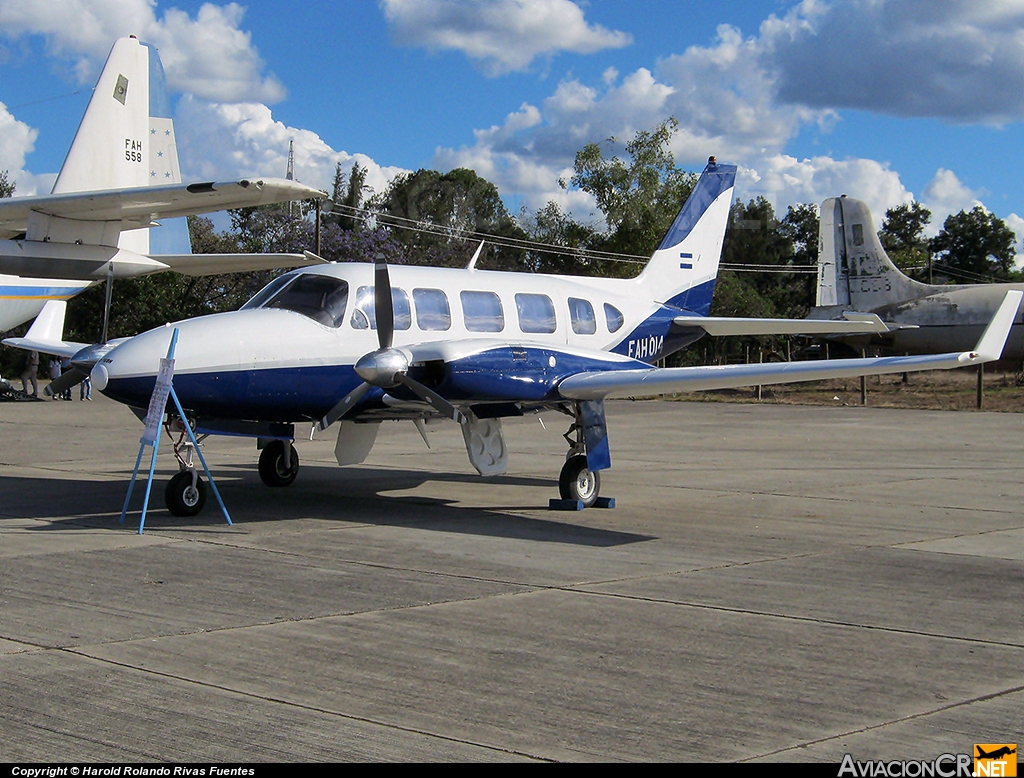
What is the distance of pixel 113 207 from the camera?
1839cm

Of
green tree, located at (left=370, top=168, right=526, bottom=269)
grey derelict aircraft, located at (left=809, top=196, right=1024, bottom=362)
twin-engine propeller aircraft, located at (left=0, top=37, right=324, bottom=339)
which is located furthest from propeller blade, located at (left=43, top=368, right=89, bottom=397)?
green tree, located at (left=370, top=168, right=526, bottom=269)

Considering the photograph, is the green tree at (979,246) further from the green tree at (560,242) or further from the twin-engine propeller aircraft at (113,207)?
the twin-engine propeller aircraft at (113,207)

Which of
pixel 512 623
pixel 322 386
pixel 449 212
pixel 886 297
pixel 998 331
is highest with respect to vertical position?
pixel 449 212

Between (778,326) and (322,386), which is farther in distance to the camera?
(778,326)

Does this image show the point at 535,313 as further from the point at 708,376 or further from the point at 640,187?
the point at 640,187

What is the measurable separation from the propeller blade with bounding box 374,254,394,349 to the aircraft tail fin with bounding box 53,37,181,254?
11610 mm

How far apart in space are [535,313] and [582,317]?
0.99 m

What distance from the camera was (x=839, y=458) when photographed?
18922 millimetres

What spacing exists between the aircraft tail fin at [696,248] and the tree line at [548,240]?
568 inches

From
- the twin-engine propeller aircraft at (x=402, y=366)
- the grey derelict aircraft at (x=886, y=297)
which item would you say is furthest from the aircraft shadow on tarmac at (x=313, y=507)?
the grey derelict aircraft at (x=886, y=297)

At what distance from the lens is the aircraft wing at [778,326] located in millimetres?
14602

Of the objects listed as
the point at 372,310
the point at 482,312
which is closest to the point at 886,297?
the point at 482,312

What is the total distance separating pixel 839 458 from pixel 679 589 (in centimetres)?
1129

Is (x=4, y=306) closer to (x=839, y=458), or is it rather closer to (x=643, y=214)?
(x=839, y=458)
